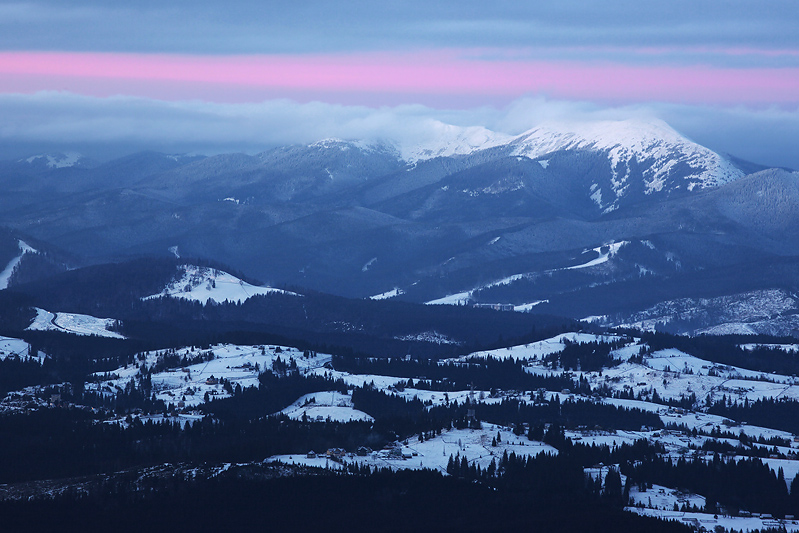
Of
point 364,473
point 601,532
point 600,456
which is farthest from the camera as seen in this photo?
point 600,456

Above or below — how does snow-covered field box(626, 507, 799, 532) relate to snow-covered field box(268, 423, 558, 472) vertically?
above

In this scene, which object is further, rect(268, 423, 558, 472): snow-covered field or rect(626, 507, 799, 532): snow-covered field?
rect(268, 423, 558, 472): snow-covered field

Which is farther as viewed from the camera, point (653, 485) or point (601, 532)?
point (653, 485)

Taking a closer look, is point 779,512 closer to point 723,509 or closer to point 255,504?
point 723,509

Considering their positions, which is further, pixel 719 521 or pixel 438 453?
pixel 438 453

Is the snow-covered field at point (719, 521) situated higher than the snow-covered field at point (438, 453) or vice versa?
the snow-covered field at point (719, 521)

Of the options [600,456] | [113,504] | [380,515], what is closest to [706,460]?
[600,456]

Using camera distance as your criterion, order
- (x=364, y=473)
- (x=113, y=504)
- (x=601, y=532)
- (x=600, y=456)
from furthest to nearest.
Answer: (x=600, y=456) < (x=364, y=473) < (x=113, y=504) < (x=601, y=532)

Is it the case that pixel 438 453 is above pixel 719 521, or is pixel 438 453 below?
below

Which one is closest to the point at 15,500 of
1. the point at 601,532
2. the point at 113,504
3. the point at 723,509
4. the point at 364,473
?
the point at 113,504

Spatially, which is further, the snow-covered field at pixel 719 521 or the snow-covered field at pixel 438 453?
the snow-covered field at pixel 438 453
